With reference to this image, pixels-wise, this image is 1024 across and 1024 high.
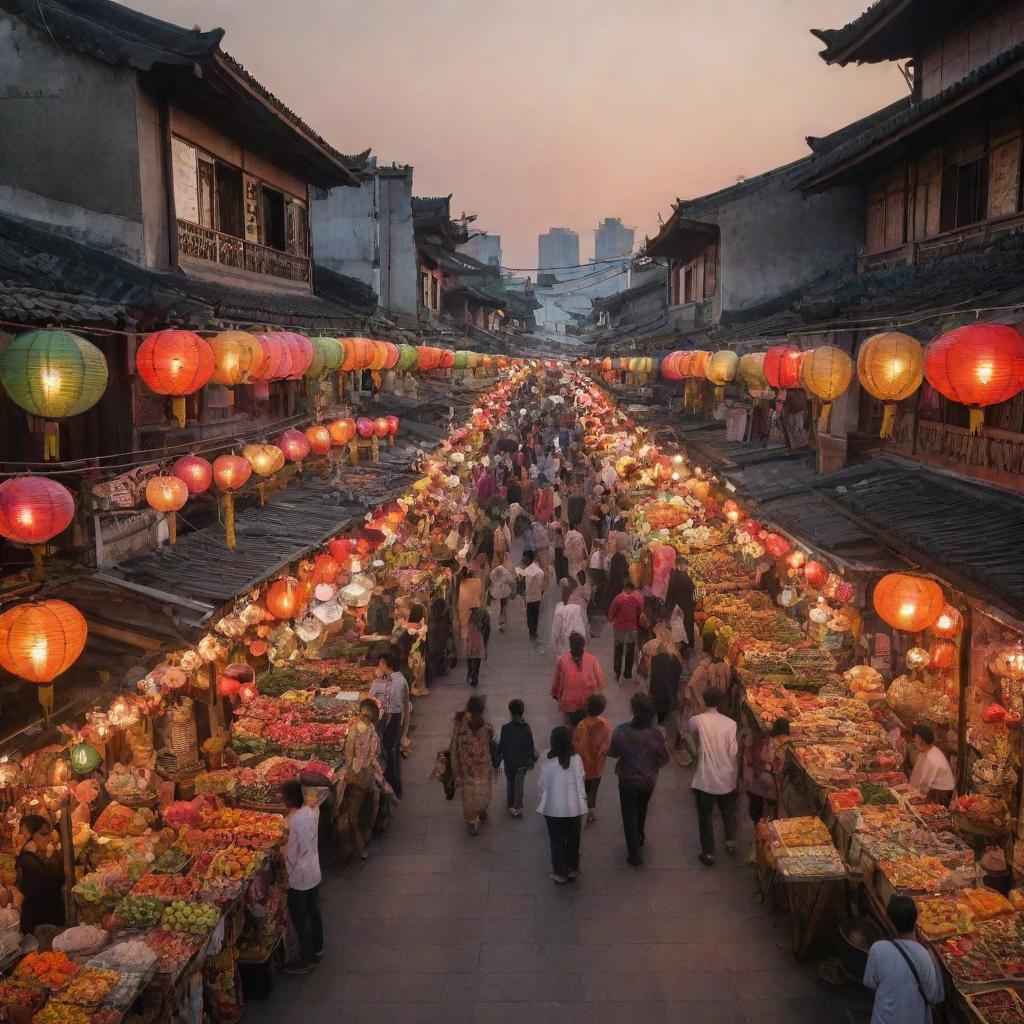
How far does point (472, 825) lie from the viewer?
34.6 feet

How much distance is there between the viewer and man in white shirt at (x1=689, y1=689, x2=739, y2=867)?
976cm

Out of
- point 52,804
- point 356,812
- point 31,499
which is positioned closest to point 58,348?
point 31,499

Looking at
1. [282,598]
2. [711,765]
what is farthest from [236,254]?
[711,765]

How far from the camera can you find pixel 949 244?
44.7 feet

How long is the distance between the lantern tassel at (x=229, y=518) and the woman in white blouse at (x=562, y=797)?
16.7ft

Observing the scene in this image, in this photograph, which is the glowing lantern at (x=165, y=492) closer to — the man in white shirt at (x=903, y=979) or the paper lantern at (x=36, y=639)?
the paper lantern at (x=36, y=639)

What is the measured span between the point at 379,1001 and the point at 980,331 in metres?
7.42

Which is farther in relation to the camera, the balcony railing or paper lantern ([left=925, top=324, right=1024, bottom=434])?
the balcony railing

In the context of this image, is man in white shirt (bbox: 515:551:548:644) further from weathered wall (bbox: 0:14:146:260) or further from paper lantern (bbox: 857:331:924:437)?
paper lantern (bbox: 857:331:924:437)

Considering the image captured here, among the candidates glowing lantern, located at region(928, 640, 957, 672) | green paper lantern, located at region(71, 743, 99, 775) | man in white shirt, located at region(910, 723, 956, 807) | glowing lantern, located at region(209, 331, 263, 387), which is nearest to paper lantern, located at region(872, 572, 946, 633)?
man in white shirt, located at region(910, 723, 956, 807)

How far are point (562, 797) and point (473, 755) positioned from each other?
1452 mm

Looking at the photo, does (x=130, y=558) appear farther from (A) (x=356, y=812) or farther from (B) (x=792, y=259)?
(B) (x=792, y=259)

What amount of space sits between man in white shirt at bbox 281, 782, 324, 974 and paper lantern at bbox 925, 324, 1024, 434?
6722mm

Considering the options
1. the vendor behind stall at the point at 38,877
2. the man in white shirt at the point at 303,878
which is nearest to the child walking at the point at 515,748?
the man in white shirt at the point at 303,878
